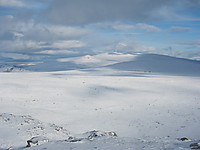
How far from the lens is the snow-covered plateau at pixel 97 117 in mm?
11586

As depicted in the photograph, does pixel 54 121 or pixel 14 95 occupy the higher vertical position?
pixel 14 95

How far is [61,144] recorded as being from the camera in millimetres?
11289

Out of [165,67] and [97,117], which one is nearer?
[97,117]

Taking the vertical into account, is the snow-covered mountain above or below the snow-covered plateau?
above

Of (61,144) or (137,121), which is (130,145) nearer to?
(61,144)

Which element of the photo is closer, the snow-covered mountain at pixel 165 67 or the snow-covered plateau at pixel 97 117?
the snow-covered plateau at pixel 97 117

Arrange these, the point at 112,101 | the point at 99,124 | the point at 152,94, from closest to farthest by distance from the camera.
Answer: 1. the point at 99,124
2. the point at 112,101
3. the point at 152,94

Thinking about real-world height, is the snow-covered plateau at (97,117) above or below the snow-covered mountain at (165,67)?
below

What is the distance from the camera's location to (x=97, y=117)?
72.7ft

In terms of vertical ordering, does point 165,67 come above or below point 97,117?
above

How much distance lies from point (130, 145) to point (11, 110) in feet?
59.3

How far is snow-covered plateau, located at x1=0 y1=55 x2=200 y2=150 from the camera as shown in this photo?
1159 centimetres

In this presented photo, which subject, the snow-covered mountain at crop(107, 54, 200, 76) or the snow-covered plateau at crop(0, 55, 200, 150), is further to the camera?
the snow-covered mountain at crop(107, 54, 200, 76)

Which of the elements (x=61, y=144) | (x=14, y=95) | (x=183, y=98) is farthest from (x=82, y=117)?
(x=183, y=98)
